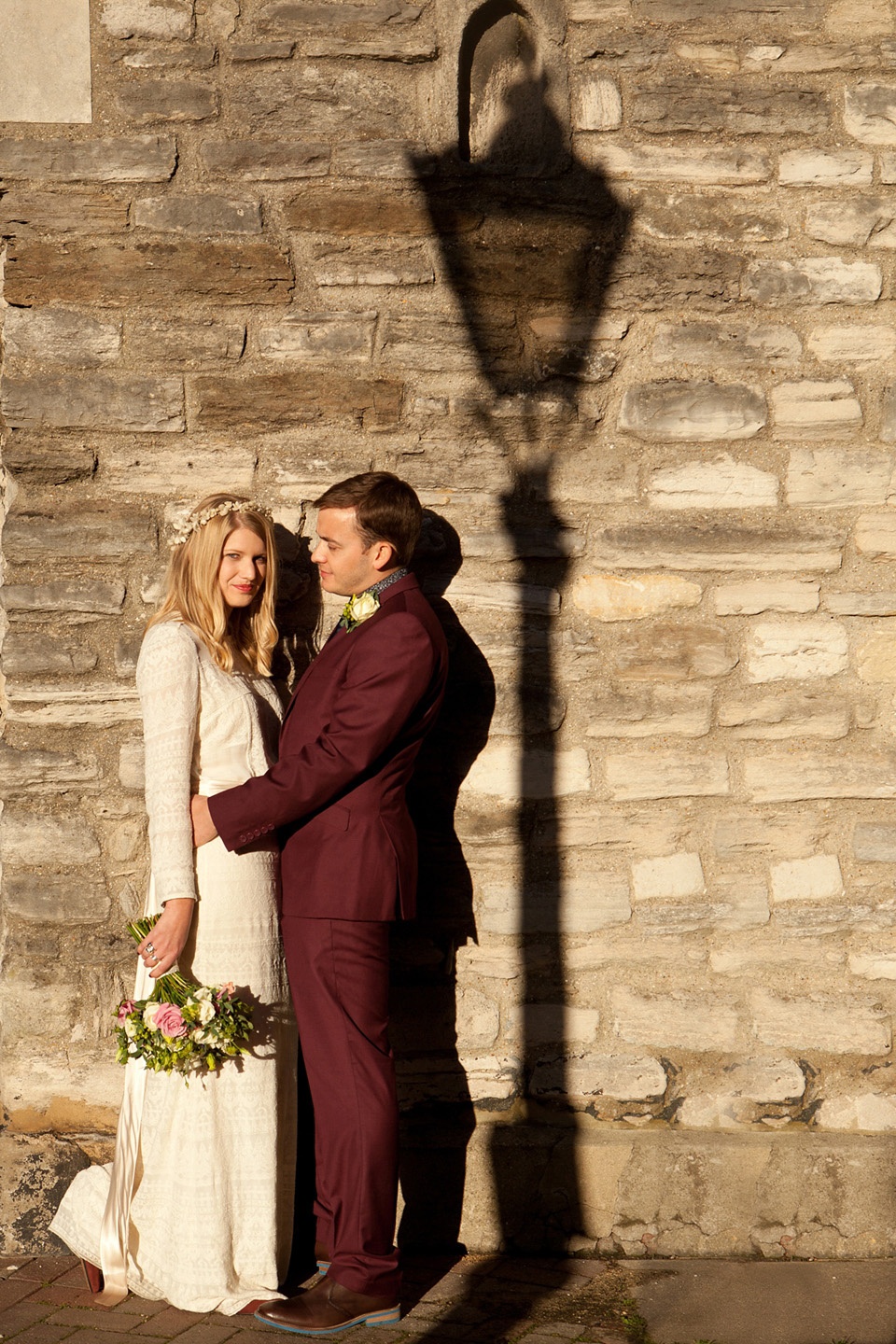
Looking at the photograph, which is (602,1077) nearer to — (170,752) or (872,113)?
(170,752)

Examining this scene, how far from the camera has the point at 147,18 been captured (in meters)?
3.15

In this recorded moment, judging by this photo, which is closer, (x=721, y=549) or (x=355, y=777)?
(x=355, y=777)

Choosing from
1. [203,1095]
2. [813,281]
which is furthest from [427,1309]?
[813,281]

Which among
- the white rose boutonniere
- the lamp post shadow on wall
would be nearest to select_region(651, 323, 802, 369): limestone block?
the lamp post shadow on wall

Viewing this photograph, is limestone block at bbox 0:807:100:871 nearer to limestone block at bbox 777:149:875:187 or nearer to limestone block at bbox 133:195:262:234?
limestone block at bbox 133:195:262:234

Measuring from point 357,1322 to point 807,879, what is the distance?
5.32 ft

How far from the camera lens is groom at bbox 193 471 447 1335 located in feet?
8.63

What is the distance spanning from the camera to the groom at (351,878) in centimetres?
263

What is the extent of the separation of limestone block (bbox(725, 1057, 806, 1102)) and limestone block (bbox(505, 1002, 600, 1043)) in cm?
40

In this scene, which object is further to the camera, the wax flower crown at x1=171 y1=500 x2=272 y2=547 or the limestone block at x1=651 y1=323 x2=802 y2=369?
the limestone block at x1=651 y1=323 x2=802 y2=369

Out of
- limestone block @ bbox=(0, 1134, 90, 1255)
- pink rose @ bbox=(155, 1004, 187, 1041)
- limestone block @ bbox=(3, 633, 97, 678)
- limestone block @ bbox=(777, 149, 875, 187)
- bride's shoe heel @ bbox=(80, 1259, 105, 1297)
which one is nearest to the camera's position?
pink rose @ bbox=(155, 1004, 187, 1041)

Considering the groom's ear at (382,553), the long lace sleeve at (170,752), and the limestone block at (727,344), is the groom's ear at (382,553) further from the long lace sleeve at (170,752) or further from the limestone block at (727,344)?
the limestone block at (727,344)

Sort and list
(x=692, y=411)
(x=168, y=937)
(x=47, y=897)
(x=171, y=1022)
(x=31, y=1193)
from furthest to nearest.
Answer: (x=692, y=411) < (x=47, y=897) < (x=31, y=1193) < (x=168, y=937) < (x=171, y=1022)

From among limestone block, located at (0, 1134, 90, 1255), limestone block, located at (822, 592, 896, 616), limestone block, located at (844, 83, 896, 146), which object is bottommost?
limestone block, located at (0, 1134, 90, 1255)
